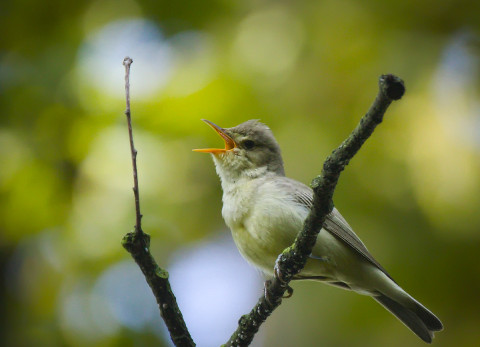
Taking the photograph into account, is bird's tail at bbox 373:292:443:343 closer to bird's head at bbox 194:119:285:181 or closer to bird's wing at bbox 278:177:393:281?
bird's wing at bbox 278:177:393:281

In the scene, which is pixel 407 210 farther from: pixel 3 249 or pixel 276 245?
pixel 3 249

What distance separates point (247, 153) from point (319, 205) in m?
2.38

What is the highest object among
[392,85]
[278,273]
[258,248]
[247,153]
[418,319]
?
[247,153]

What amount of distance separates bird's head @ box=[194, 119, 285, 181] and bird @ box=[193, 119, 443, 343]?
15 cm

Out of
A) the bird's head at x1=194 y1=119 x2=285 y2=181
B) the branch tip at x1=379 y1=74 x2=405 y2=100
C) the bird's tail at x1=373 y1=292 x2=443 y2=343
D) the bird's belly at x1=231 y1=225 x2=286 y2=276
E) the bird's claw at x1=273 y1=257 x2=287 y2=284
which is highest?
the bird's head at x1=194 y1=119 x2=285 y2=181

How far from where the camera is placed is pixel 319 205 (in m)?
3.06

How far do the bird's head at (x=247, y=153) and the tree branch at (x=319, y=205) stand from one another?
5.84 feet

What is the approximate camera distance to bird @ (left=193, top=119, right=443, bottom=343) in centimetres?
439

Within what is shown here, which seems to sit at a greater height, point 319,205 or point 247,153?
point 247,153

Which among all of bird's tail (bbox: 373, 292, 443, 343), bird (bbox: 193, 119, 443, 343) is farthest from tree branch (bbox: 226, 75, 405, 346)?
bird's tail (bbox: 373, 292, 443, 343)

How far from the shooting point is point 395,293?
4.73m

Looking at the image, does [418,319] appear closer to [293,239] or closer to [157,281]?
[293,239]

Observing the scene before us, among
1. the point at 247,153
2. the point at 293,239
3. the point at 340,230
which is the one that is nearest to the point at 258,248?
the point at 293,239

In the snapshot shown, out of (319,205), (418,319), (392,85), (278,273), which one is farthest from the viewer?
(418,319)
